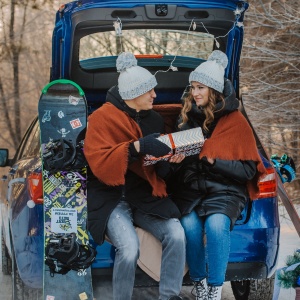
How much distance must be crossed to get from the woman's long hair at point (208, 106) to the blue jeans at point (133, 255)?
0.69 meters

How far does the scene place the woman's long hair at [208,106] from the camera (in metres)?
4.16

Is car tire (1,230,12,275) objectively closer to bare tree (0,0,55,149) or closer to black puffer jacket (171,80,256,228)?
black puffer jacket (171,80,256,228)

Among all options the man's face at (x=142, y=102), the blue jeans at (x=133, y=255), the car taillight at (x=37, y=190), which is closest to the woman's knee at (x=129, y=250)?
the blue jeans at (x=133, y=255)

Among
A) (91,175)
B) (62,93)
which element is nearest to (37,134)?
(62,93)

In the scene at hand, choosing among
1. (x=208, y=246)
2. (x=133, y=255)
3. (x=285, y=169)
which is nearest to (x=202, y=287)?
(x=208, y=246)

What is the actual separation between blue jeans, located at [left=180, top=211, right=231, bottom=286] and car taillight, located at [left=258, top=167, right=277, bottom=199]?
397 millimetres

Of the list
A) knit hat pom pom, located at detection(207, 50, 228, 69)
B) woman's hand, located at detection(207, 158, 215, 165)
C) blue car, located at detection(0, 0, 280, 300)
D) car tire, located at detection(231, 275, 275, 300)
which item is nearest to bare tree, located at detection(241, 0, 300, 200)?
blue car, located at detection(0, 0, 280, 300)

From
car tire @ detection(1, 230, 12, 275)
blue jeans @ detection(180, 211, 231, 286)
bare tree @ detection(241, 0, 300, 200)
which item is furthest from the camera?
bare tree @ detection(241, 0, 300, 200)

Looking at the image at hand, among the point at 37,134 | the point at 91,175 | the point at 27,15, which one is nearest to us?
the point at 91,175

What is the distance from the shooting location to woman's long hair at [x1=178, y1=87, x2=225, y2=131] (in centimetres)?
416

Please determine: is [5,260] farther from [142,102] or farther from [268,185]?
[268,185]

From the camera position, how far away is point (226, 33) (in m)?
4.73

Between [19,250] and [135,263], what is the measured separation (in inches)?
33.9

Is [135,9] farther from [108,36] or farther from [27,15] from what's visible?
[27,15]
